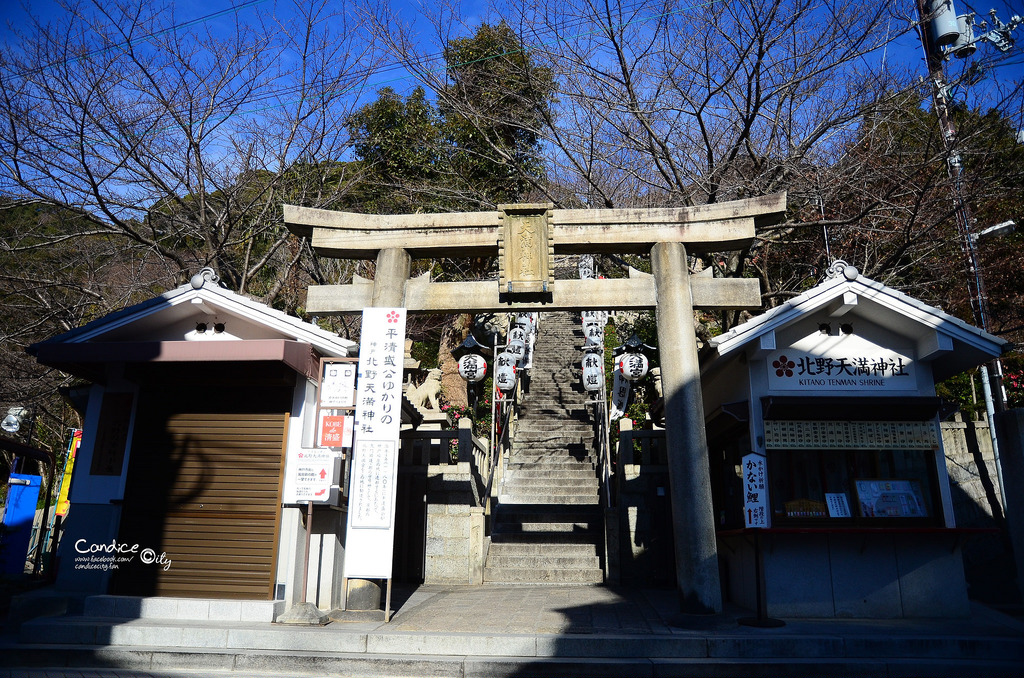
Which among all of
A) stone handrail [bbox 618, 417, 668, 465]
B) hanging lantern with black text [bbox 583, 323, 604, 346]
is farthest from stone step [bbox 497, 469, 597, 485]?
hanging lantern with black text [bbox 583, 323, 604, 346]

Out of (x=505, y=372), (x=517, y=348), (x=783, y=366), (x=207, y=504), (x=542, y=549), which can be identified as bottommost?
(x=542, y=549)

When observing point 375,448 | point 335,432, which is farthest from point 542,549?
point 335,432

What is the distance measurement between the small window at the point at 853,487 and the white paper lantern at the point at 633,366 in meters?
4.95

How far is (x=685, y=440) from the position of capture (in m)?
8.85

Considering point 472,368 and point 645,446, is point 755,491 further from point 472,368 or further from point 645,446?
point 472,368

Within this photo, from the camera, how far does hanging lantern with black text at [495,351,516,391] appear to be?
56.7 feet

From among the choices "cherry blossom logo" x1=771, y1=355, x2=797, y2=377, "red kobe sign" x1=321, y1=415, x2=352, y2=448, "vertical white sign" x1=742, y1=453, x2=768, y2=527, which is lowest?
"vertical white sign" x1=742, y1=453, x2=768, y2=527

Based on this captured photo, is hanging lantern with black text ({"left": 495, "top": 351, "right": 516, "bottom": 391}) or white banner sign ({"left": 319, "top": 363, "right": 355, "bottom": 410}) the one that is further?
hanging lantern with black text ({"left": 495, "top": 351, "right": 516, "bottom": 391})

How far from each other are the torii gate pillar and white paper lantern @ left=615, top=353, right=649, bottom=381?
522 cm

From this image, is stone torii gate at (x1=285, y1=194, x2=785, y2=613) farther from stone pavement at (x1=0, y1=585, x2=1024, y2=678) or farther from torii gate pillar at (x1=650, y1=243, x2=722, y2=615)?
stone pavement at (x1=0, y1=585, x2=1024, y2=678)

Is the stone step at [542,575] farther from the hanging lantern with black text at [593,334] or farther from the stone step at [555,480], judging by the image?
the hanging lantern with black text at [593,334]

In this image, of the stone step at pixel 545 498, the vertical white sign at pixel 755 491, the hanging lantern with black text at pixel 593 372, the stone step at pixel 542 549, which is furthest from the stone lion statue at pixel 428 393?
the vertical white sign at pixel 755 491

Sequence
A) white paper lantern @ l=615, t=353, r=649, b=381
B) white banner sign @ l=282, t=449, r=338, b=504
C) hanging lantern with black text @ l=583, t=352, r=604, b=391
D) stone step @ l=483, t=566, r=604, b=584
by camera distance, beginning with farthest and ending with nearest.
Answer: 1. hanging lantern with black text @ l=583, t=352, r=604, b=391
2. white paper lantern @ l=615, t=353, r=649, b=381
3. stone step @ l=483, t=566, r=604, b=584
4. white banner sign @ l=282, t=449, r=338, b=504

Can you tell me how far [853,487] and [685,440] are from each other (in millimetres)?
3004
